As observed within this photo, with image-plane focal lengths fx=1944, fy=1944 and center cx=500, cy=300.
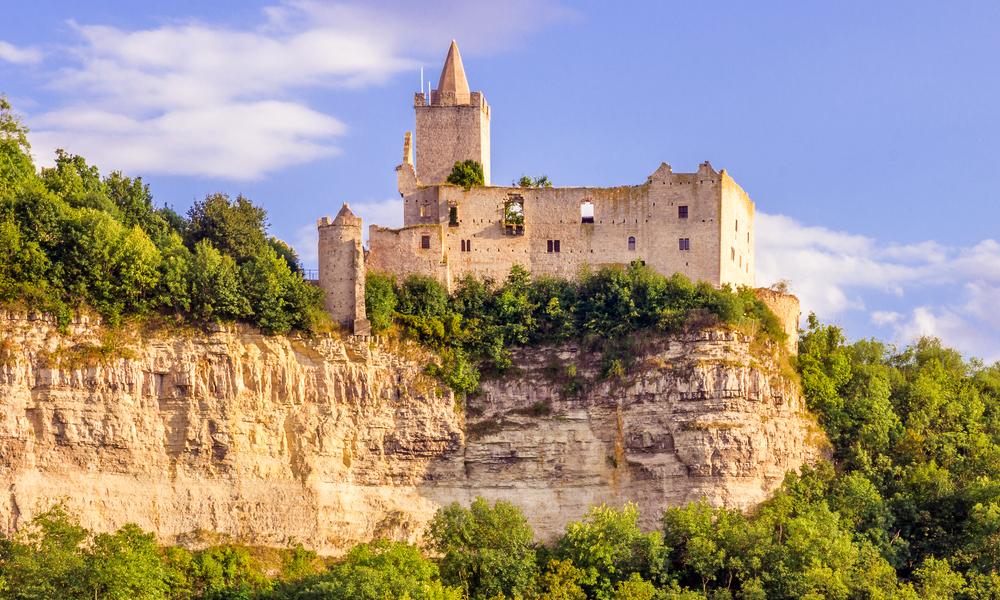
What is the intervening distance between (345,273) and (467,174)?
280 inches

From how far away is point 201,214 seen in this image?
66.4 meters

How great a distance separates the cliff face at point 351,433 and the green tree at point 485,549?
2.10m

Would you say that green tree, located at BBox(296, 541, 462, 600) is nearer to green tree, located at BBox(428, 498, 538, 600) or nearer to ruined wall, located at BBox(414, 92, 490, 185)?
green tree, located at BBox(428, 498, 538, 600)

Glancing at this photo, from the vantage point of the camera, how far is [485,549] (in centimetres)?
5728

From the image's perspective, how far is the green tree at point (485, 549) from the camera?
56.9 m

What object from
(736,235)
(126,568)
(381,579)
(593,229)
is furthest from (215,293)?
(736,235)

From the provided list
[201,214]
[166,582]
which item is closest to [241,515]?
[166,582]

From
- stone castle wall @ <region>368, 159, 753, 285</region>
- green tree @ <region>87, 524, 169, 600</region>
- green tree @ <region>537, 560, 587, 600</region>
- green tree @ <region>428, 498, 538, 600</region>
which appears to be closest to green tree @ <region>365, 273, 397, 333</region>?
stone castle wall @ <region>368, 159, 753, 285</region>

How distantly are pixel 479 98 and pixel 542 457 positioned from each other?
1372 cm

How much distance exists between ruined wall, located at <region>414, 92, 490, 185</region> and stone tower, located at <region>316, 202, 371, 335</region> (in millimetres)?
6166

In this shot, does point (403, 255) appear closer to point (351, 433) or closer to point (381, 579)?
point (351, 433)

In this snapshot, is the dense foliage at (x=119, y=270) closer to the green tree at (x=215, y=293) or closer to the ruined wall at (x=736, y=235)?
the green tree at (x=215, y=293)

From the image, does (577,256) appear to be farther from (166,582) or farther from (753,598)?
(166,582)

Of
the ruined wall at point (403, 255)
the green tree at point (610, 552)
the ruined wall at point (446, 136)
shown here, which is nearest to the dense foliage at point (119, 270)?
the ruined wall at point (403, 255)
